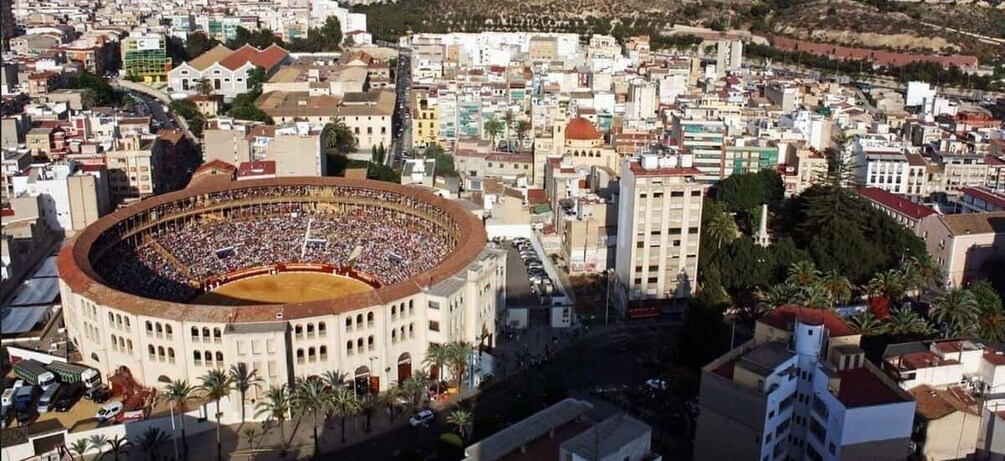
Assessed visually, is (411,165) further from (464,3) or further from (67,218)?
(464,3)

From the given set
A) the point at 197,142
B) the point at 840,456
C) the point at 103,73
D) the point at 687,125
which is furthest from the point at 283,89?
the point at 840,456

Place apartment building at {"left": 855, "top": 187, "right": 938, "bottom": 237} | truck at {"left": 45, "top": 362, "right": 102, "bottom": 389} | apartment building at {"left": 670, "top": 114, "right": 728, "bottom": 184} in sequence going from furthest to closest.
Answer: apartment building at {"left": 670, "top": 114, "right": 728, "bottom": 184} → apartment building at {"left": 855, "top": 187, "right": 938, "bottom": 237} → truck at {"left": 45, "top": 362, "right": 102, "bottom": 389}

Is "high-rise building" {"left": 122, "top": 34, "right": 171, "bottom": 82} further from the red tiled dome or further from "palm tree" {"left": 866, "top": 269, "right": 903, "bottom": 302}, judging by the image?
"palm tree" {"left": 866, "top": 269, "right": 903, "bottom": 302}

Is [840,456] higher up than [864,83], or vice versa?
[864,83]

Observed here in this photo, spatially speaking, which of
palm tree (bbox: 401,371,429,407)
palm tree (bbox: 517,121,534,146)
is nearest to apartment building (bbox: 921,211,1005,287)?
palm tree (bbox: 401,371,429,407)

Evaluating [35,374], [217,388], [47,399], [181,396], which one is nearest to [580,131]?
[217,388]

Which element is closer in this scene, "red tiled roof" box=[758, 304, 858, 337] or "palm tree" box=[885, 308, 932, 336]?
"red tiled roof" box=[758, 304, 858, 337]

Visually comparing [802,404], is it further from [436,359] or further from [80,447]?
[80,447]
